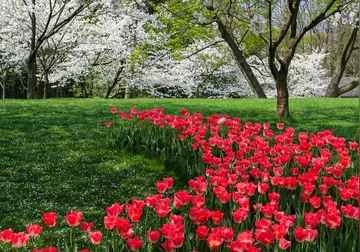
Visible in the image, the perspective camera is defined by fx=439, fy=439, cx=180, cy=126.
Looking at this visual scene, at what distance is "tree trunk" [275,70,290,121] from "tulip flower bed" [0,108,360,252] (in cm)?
418

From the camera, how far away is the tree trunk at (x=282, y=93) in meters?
9.76

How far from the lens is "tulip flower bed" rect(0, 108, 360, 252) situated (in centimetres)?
231

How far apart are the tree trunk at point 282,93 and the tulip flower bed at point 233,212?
4.18m

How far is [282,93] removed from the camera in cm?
990

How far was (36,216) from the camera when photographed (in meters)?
4.28

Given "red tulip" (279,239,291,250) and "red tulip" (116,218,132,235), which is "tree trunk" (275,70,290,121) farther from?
"red tulip" (116,218,132,235)

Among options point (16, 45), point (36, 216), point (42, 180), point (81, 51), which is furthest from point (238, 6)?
point (16, 45)

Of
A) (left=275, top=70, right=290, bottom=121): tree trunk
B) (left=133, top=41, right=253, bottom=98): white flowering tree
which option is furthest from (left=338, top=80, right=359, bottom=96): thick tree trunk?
(left=275, top=70, right=290, bottom=121): tree trunk

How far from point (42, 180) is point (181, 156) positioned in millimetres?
1736

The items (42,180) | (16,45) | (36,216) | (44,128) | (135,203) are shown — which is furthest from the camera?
(16,45)

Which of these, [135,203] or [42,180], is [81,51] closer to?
[42,180]

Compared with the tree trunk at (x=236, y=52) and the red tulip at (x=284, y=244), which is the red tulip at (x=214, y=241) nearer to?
the red tulip at (x=284, y=244)

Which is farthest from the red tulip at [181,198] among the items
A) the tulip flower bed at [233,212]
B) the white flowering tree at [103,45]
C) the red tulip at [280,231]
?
the white flowering tree at [103,45]

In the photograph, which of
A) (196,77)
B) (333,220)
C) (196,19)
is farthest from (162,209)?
(196,77)
